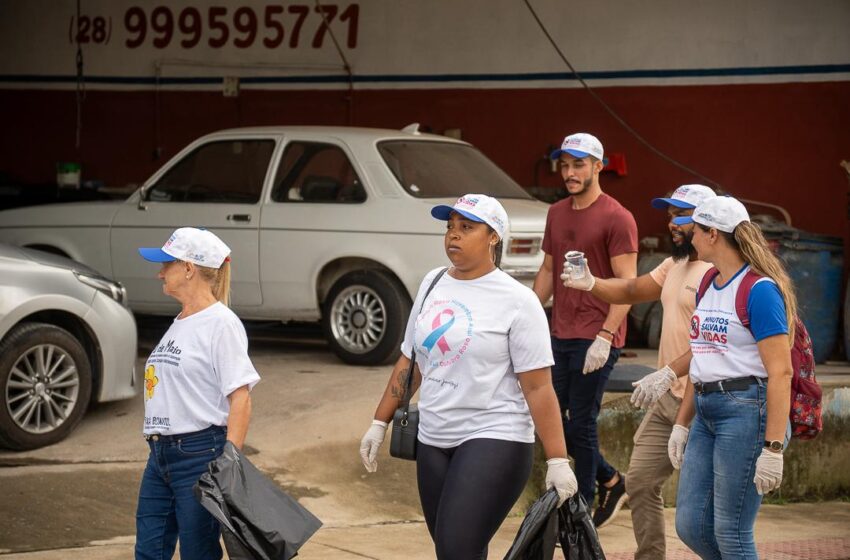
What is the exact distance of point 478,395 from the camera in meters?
5.20

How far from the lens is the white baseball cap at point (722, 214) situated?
5598 mm

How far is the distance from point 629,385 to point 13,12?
927cm

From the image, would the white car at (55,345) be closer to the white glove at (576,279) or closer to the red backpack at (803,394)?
the white glove at (576,279)

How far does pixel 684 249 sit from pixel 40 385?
4.06 meters

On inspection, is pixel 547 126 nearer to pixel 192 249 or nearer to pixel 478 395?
pixel 192 249

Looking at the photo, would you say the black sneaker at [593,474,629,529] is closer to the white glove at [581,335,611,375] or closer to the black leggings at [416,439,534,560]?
the white glove at [581,335,611,375]

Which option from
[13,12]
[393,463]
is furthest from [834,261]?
[13,12]

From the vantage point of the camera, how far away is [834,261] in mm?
12195

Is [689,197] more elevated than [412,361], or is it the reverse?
[689,197]

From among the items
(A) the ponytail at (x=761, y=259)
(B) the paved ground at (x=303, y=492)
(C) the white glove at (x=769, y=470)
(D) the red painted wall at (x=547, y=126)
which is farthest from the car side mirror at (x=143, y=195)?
(C) the white glove at (x=769, y=470)

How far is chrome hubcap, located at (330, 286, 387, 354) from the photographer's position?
11.0 meters

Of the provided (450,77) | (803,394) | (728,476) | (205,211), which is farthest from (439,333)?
(450,77)

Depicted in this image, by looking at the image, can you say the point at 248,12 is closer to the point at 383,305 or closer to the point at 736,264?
the point at 383,305

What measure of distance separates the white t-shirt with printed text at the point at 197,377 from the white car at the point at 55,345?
3541mm
